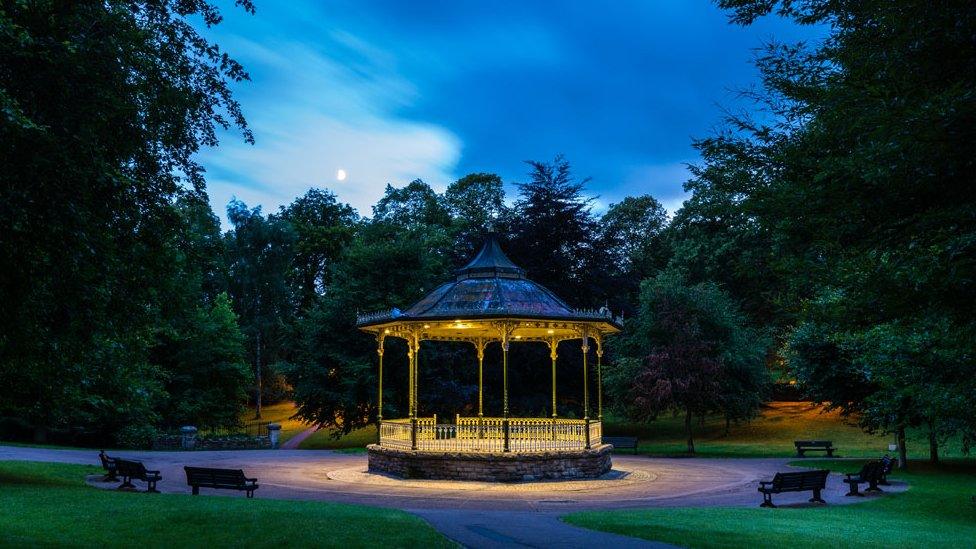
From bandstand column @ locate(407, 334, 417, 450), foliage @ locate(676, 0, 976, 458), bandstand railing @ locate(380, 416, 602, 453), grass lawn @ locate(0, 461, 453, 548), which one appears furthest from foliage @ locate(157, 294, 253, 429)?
foliage @ locate(676, 0, 976, 458)

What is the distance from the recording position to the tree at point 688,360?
3347 centimetres

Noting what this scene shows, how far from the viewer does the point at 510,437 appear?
22.6 m

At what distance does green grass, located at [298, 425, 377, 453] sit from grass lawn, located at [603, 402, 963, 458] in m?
14.3

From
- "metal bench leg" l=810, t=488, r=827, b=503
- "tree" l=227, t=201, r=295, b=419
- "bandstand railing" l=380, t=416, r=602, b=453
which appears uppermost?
"tree" l=227, t=201, r=295, b=419

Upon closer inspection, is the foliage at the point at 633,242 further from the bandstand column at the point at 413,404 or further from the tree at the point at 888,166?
the tree at the point at 888,166

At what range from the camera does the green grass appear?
1610 inches

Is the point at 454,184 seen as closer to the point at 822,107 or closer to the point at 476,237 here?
the point at 476,237

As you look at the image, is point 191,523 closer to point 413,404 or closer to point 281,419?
point 413,404

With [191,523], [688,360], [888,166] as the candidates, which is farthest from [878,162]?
[688,360]

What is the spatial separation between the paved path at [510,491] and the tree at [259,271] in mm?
33130

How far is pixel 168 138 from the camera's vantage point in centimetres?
1134

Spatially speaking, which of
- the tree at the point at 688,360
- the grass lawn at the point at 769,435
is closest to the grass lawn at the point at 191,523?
the tree at the point at 688,360

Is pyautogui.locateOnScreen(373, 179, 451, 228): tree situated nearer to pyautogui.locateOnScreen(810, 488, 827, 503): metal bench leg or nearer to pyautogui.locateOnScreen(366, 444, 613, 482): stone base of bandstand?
pyautogui.locateOnScreen(366, 444, 613, 482): stone base of bandstand

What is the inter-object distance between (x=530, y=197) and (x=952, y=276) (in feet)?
135
